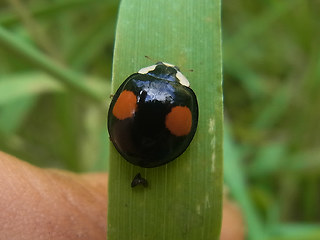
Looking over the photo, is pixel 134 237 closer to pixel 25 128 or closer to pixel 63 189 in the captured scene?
pixel 63 189

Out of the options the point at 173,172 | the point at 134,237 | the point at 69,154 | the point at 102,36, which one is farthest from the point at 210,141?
the point at 102,36

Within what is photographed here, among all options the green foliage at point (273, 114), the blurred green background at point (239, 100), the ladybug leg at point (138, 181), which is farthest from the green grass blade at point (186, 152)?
the green foliage at point (273, 114)

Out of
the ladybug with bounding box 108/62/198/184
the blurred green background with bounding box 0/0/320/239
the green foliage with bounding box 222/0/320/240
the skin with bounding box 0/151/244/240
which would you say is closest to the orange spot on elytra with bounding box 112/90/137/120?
the ladybug with bounding box 108/62/198/184

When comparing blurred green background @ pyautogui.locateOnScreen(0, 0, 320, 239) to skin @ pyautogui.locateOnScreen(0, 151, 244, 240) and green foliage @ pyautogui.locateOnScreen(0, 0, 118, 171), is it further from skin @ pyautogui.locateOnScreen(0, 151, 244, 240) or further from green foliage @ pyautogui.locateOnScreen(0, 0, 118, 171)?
skin @ pyautogui.locateOnScreen(0, 151, 244, 240)

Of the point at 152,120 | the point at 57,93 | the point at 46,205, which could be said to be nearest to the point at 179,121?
the point at 152,120

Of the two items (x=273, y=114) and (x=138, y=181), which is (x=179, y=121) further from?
(x=273, y=114)

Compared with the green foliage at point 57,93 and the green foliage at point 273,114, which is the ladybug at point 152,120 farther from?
the green foliage at point 273,114

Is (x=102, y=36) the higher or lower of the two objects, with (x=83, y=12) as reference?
lower
